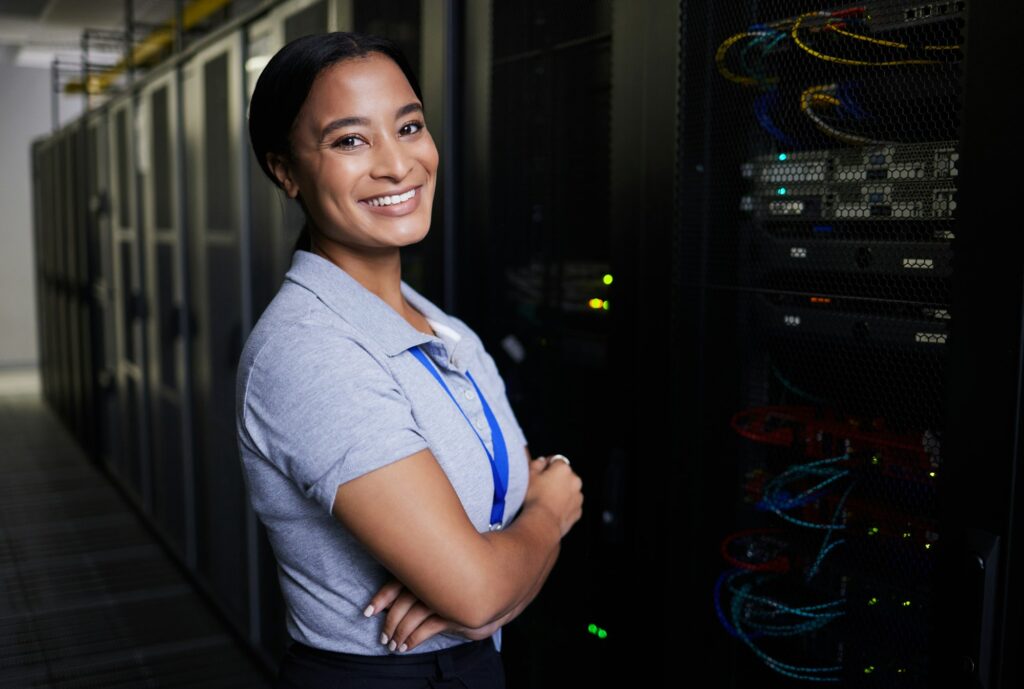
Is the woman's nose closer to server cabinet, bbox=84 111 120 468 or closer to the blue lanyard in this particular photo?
the blue lanyard

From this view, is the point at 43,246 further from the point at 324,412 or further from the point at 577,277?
the point at 324,412

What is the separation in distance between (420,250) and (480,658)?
2.95 ft

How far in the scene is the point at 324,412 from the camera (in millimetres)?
853

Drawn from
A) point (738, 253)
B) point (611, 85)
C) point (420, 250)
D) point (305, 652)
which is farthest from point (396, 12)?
point (305, 652)

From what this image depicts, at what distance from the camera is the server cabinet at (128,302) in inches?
166

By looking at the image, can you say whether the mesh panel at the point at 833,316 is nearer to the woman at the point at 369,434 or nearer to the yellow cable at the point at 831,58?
the yellow cable at the point at 831,58

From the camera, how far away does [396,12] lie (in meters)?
1.79

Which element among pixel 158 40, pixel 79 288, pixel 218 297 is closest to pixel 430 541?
pixel 218 297

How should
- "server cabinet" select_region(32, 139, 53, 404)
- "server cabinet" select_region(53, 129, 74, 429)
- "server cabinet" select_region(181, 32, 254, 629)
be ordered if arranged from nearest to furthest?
"server cabinet" select_region(181, 32, 254, 629) → "server cabinet" select_region(53, 129, 74, 429) → "server cabinet" select_region(32, 139, 53, 404)

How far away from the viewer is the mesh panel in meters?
0.89

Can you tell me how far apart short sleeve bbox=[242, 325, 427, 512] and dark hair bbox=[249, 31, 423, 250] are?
9.7 inches

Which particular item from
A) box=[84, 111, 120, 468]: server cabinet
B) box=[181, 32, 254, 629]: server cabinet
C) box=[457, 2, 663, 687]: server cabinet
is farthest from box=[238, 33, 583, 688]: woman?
box=[84, 111, 120, 468]: server cabinet

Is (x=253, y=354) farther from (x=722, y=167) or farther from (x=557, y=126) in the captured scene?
(x=557, y=126)

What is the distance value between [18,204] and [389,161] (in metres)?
9.57
